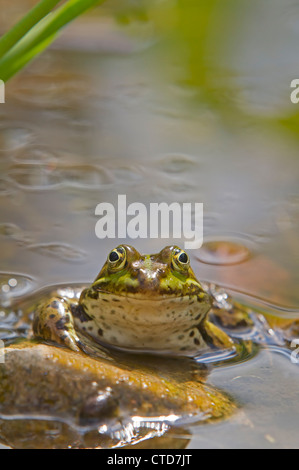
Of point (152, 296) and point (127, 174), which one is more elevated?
point (127, 174)

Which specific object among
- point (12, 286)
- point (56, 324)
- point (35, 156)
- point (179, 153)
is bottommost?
point (56, 324)

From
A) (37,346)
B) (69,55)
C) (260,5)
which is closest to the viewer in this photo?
(37,346)

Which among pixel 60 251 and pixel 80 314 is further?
pixel 60 251

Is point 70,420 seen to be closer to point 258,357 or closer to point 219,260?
point 258,357

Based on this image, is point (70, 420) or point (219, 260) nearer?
point (70, 420)

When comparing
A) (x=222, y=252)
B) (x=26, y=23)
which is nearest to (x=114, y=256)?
(x=26, y=23)

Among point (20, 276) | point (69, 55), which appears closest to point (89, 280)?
point (20, 276)

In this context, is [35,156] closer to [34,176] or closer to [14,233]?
[34,176]

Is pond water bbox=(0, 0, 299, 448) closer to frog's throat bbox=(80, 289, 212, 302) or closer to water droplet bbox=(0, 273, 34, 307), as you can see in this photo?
water droplet bbox=(0, 273, 34, 307)

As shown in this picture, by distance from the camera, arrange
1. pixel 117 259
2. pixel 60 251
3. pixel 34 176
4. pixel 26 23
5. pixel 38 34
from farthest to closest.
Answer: pixel 34 176 < pixel 60 251 < pixel 117 259 < pixel 38 34 < pixel 26 23
